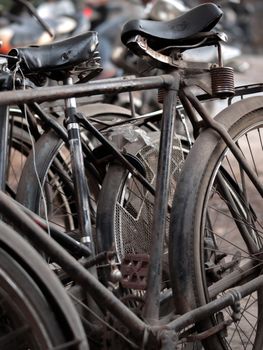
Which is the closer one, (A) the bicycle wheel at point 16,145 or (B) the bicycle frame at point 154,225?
(B) the bicycle frame at point 154,225

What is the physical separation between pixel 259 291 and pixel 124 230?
59 cm

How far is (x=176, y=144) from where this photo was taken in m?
3.34

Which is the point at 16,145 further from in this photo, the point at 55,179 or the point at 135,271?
the point at 135,271

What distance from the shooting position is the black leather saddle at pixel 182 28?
9.28 feet

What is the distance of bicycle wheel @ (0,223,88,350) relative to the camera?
82.4 inches

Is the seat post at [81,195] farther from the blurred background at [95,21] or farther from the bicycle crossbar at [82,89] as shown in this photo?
the blurred background at [95,21]

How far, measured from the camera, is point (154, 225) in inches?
103

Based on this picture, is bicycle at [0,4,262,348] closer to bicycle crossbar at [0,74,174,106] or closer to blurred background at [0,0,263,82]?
bicycle crossbar at [0,74,174,106]

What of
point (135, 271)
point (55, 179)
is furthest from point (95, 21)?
point (135, 271)

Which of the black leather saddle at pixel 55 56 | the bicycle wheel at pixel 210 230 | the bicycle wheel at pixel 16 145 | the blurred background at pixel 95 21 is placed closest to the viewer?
the bicycle wheel at pixel 210 230

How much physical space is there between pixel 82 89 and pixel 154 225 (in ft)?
1.74

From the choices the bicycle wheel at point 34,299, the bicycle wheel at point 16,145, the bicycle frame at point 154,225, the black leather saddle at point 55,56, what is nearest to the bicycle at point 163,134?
the bicycle frame at point 154,225

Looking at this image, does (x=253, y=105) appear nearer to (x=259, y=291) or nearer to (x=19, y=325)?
(x=259, y=291)

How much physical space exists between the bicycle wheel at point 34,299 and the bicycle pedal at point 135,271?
1.75ft
